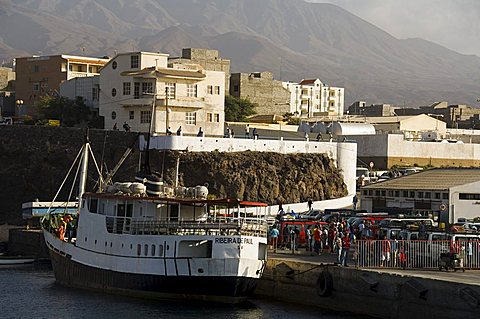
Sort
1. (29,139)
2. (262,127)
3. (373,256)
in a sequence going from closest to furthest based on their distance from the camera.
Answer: (373,256) → (29,139) → (262,127)

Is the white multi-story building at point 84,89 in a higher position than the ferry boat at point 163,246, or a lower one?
higher

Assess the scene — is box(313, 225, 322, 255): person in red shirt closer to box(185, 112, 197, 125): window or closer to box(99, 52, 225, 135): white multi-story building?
box(99, 52, 225, 135): white multi-story building

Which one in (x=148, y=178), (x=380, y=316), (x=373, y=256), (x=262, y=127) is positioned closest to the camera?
(x=380, y=316)

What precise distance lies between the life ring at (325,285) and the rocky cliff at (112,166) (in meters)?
27.9

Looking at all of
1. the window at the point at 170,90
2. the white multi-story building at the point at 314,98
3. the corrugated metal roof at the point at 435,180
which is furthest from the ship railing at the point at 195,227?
the white multi-story building at the point at 314,98

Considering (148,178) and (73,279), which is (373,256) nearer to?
(148,178)

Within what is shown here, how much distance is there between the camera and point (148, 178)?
47.7 metres

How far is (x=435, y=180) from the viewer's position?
59531 millimetres

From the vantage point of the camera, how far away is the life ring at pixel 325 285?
133 ft

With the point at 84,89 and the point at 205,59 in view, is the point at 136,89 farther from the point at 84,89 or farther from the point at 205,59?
the point at 205,59

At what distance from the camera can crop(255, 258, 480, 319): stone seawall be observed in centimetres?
3475

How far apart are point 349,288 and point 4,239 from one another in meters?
34.0


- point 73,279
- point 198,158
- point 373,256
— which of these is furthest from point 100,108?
point 373,256

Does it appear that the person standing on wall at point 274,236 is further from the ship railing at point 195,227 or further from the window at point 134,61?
the window at point 134,61
